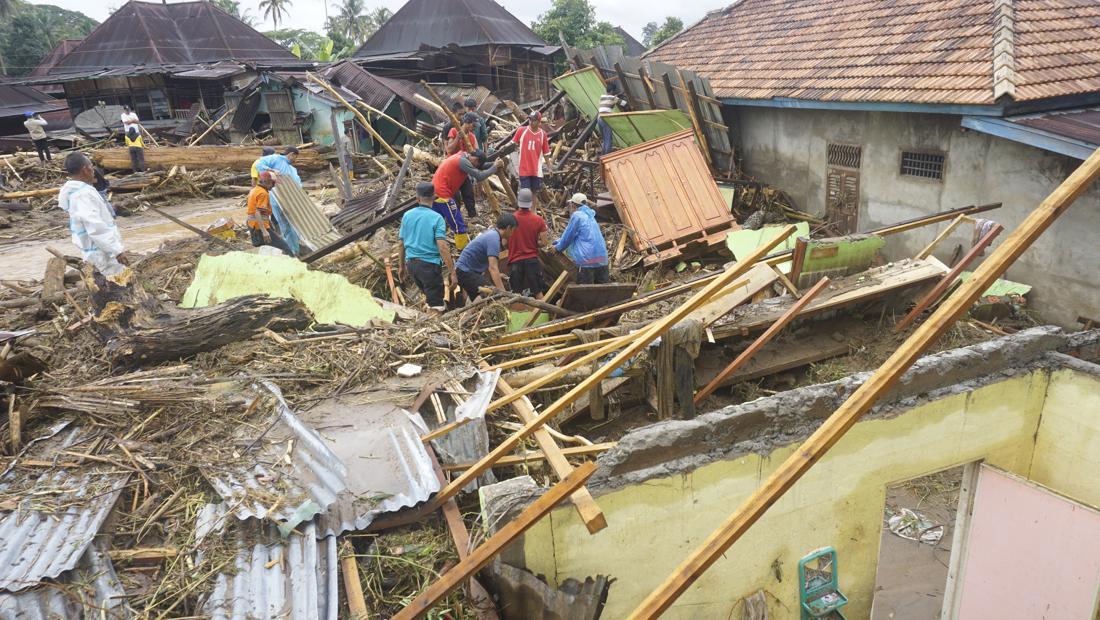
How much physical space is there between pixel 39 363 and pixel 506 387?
11.5ft

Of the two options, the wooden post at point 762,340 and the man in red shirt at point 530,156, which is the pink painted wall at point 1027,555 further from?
the man in red shirt at point 530,156

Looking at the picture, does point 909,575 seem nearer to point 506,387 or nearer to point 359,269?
point 506,387

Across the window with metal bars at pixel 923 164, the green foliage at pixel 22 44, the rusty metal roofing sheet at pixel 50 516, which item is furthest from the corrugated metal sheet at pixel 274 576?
the green foliage at pixel 22 44

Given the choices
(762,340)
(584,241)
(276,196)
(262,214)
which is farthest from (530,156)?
(762,340)

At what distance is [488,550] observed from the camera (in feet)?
9.75

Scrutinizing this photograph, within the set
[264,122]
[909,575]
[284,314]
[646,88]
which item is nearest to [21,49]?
[264,122]

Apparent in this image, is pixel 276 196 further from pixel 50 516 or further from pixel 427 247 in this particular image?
pixel 50 516

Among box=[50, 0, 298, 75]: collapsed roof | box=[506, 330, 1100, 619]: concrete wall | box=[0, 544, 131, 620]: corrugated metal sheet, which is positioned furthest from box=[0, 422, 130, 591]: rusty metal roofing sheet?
box=[50, 0, 298, 75]: collapsed roof

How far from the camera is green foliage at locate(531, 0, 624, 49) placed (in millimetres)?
32250

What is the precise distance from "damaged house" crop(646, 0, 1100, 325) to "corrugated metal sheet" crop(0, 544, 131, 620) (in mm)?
9215

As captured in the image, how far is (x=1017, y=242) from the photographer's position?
235 centimetres

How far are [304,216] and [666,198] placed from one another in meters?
5.59

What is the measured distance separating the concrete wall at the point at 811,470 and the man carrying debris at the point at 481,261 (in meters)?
3.66

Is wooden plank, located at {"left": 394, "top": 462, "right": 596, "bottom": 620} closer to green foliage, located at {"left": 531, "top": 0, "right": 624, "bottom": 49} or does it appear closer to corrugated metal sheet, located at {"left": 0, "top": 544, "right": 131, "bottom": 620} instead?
corrugated metal sheet, located at {"left": 0, "top": 544, "right": 131, "bottom": 620}
